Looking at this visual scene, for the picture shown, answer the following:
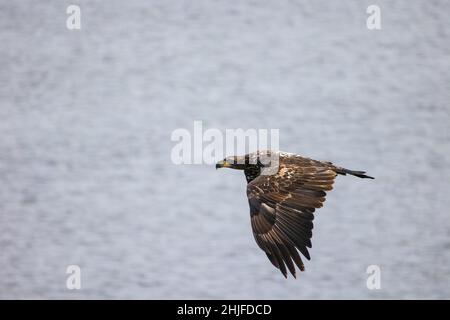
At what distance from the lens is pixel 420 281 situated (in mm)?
16203

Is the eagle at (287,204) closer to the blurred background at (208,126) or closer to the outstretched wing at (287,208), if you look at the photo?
the outstretched wing at (287,208)

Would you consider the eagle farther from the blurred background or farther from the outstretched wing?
the blurred background

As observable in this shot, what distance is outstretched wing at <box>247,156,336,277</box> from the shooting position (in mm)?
9727

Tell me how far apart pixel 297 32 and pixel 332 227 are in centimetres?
1061

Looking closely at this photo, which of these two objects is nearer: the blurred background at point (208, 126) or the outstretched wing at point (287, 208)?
the outstretched wing at point (287, 208)

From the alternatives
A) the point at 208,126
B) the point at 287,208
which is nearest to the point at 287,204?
the point at 287,208

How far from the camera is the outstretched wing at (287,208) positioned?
31.9ft

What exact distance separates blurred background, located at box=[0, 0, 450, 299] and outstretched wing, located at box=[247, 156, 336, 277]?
5266mm

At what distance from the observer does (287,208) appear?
10070mm

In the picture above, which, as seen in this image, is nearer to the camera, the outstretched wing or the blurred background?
the outstretched wing

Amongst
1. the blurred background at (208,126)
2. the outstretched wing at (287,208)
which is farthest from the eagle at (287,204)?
the blurred background at (208,126)

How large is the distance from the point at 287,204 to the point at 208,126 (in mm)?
12140

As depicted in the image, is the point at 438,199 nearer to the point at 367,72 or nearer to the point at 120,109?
the point at 367,72

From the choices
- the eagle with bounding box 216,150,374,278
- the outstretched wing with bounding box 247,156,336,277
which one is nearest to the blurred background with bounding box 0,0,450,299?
the eagle with bounding box 216,150,374,278
